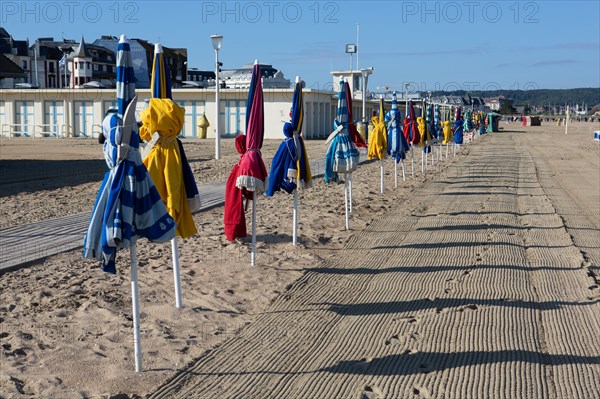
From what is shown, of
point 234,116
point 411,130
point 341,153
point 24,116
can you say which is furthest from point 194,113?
point 341,153

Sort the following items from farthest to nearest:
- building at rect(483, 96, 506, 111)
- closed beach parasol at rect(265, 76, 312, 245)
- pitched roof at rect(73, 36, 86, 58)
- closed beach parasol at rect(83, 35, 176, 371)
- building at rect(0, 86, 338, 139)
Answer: building at rect(483, 96, 506, 111)
pitched roof at rect(73, 36, 86, 58)
building at rect(0, 86, 338, 139)
closed beach parasol at rect(265, 76, 312, 245)
closed beach parasol at rect(83, 35, 176, 371)

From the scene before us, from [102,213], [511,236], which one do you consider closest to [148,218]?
[102,213]

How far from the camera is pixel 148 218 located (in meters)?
5.79

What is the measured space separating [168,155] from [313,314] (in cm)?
202

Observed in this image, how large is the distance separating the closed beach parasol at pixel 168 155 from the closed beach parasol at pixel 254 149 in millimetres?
1782

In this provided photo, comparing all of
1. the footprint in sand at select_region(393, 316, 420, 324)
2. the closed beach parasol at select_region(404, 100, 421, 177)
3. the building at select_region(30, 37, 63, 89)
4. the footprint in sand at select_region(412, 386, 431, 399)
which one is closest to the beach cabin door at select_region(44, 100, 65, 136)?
the closed beach parasol at select_region(404, 100, 421, 177)

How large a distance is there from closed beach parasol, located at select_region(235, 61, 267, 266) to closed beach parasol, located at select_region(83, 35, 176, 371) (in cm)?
340

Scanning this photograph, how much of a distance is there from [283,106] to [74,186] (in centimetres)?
2732

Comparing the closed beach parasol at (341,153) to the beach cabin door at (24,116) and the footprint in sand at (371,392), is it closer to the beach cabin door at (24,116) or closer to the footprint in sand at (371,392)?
the footprint in sand at (371,392)

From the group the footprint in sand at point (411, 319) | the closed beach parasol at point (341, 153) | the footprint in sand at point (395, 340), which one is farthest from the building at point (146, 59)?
the footprint in sand at point (395, 340)

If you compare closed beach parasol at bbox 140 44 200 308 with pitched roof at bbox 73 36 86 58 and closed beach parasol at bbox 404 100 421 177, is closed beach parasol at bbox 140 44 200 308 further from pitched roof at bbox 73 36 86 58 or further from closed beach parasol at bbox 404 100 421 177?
pitched roof at bbox 73 36 86 58

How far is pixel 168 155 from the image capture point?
7227 millimetres

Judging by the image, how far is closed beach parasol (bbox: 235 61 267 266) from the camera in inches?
364

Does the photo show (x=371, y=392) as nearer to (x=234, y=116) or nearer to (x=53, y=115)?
(x=234, y=116)
